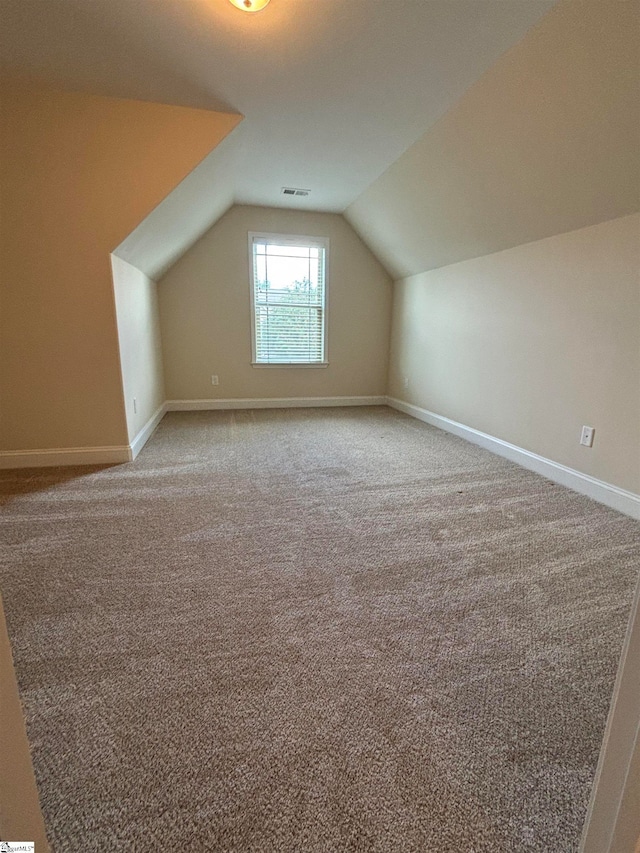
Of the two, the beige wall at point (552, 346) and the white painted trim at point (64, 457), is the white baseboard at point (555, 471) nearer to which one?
the beige wall at point (552, 346)

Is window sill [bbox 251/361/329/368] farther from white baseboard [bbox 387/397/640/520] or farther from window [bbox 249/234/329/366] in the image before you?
white baseboard [bbox 387/397/640/520]

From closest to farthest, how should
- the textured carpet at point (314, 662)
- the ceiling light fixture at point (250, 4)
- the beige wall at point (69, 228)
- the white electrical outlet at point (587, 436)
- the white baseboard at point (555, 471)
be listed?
the textured carpet at point (314, 662)
the ceiling light fixture at point (250, 4)
the white baseboard at point (555, 471)
the beige wall at point (69, 228)
the white electrical outlet at point (587, 436)

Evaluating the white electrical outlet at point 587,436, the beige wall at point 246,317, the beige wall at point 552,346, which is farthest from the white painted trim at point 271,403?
the white electrical outlet at point 587,436

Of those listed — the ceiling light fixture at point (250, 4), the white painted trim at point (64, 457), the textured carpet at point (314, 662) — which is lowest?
the textured carpet at point (314, 662)

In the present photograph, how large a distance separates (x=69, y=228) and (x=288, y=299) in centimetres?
263

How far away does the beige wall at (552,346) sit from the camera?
7.20 ft

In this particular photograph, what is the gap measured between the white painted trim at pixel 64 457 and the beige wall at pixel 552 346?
10.3 feet

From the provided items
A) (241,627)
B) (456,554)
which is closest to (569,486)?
(456,554)

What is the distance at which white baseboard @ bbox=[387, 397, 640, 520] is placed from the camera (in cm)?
219

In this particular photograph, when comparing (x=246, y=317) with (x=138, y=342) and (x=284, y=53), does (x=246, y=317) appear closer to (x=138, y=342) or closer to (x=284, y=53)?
(x=138, y=342)

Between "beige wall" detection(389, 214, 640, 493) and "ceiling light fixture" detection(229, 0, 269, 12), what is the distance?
219 centimetres

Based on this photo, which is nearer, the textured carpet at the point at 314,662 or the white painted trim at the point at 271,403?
the textured carpet at the point at 314,662

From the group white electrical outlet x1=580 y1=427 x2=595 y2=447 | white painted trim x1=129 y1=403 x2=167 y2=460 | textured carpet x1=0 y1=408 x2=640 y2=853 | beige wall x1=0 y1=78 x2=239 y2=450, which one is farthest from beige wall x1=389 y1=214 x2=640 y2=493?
white painted trim x1=129 y1=403 x2=167 y2=460

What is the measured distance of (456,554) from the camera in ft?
5.74
